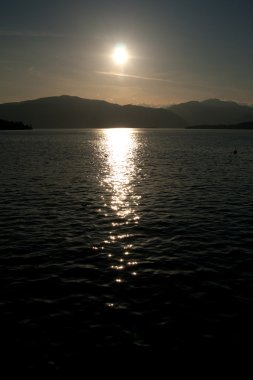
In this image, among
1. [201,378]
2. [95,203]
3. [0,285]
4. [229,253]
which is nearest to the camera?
[201,378]

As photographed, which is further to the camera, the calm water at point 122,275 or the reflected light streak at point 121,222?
the reflected light streak at point 121,222

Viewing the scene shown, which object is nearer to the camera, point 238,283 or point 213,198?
point 238,283

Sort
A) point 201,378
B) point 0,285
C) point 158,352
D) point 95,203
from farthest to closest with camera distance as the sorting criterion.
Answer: point 95,203 < point 0,285 < point 158,352 < point 201,378

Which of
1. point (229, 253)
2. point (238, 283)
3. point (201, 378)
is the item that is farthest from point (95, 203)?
point (201, 378)

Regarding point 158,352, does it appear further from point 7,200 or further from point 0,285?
point 7,200

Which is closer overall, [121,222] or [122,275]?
[122,275]

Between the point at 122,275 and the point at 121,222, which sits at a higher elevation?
the point at 122,275

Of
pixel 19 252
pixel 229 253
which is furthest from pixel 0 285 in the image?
pixel 229 253

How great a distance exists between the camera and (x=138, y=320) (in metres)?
19.5

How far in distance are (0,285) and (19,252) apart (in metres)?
6.25

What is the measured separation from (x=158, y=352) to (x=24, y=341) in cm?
648

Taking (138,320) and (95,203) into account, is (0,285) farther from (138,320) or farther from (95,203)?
(95,203)

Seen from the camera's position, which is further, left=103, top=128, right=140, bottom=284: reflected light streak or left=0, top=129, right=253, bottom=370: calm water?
left=103, top=128, right=140, bottom=284: reflected light streak

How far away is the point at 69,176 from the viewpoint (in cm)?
7488
